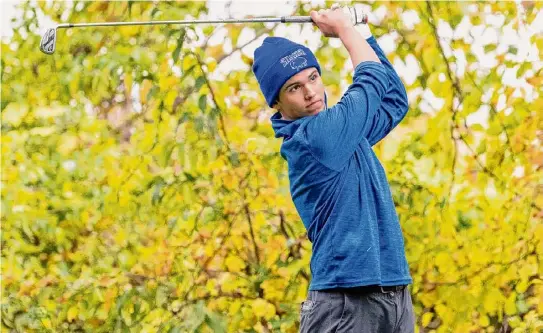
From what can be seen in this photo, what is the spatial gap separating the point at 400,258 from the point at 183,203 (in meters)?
1.53

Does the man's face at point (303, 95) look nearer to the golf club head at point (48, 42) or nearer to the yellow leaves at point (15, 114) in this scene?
the golf club head at point (48, 42)

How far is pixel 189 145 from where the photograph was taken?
145 inches

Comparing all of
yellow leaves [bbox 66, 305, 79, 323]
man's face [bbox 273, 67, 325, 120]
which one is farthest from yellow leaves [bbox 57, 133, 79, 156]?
man's face [bbox 273, 67, 325, 120]

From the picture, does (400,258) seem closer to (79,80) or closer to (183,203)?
(183,203)

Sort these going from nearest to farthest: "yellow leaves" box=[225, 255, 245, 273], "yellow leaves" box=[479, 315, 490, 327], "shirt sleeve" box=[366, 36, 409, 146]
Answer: "shirt sleeve" box=[366, 36, 409, 146] → "yellow leaves" box=[479, 315, 490, 327] → "yellow leaves" box=[225, 255, 245, 273]

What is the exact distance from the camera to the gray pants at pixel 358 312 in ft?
7.65

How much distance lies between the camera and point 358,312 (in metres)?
2.33

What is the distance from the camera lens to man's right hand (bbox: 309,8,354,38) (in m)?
2.45

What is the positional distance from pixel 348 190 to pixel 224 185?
1464 mm

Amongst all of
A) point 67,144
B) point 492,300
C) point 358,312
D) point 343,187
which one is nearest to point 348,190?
point 343,187

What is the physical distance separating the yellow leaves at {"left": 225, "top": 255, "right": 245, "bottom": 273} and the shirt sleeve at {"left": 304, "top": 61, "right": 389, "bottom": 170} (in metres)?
1.58

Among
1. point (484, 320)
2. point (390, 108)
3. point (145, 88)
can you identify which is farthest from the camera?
point (145, 88)

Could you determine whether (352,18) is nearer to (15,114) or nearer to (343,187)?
(343,187)

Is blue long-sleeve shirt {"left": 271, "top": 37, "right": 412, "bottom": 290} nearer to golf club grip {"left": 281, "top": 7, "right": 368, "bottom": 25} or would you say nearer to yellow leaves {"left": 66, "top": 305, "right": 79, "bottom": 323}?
golf club grip {"left": 281, "top": 7, "right": 368, "bottom": 25}
